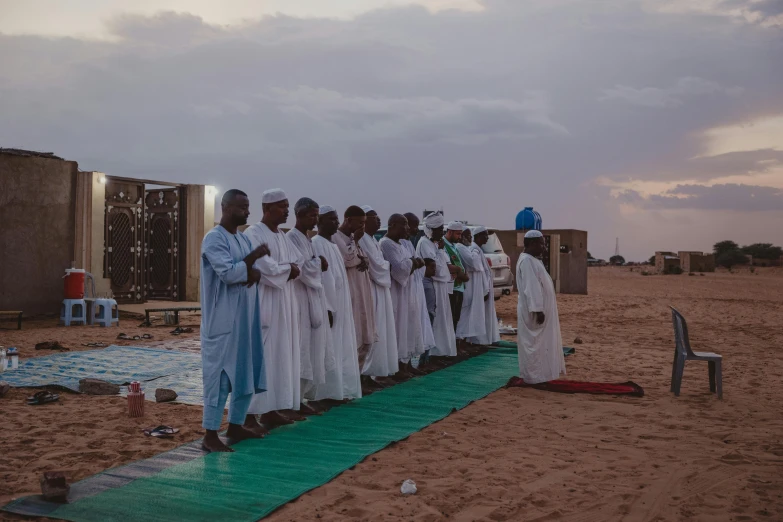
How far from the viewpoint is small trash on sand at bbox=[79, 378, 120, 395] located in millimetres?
7461

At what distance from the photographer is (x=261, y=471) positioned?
4.76 meters

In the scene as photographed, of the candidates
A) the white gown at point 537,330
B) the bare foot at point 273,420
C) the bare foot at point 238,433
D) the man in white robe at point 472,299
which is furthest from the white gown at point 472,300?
the bare foot at point 238,433

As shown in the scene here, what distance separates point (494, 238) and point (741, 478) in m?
12.9

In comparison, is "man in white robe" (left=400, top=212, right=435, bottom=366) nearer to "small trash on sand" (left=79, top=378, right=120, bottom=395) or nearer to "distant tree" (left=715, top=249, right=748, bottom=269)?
"small trash on sand" (left=79, top=378, right=120, bottom=395)

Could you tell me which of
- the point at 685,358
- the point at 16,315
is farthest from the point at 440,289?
the point at 16,315

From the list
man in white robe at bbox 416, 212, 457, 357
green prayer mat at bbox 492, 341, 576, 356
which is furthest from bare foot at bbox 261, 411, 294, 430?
green prayer mat at bbox 492, 341, 576, 356

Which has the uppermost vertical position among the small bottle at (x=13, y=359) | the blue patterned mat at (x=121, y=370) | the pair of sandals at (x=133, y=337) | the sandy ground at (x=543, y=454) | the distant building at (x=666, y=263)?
the distant building at (x=666, y=263)

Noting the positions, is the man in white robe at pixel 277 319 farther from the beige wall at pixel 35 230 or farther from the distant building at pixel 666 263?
the distant building at pixel 666 263

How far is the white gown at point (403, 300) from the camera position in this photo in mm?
8586

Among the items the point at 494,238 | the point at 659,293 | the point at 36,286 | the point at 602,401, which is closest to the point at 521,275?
the point at 602,401

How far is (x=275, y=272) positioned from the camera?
18.4ft

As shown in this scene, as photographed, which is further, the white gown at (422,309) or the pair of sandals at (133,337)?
the pair of sandals at (133,337)

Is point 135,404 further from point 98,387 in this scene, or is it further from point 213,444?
point 213,444

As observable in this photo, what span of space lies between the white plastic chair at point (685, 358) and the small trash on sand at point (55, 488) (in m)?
5.86
